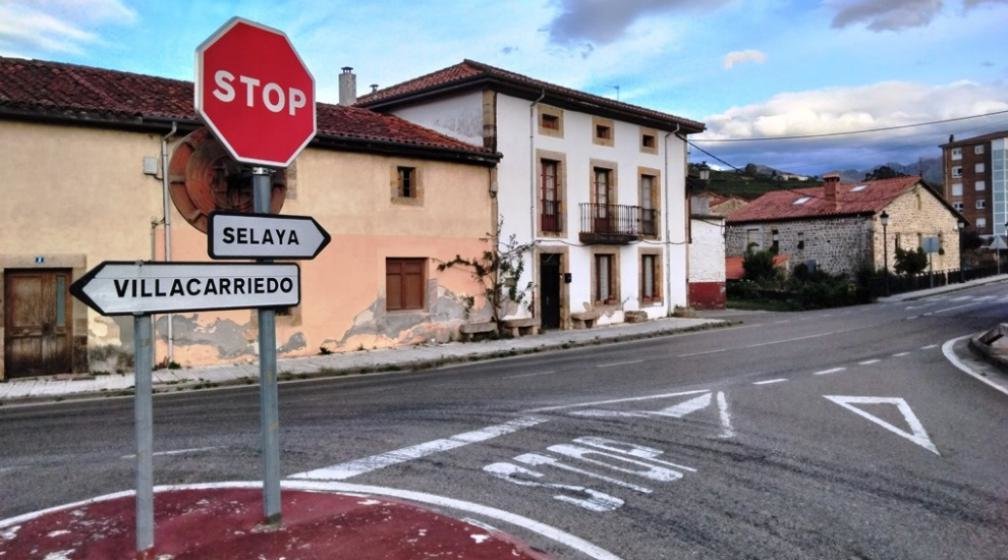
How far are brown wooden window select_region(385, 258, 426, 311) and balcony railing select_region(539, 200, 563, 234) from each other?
4561 mm

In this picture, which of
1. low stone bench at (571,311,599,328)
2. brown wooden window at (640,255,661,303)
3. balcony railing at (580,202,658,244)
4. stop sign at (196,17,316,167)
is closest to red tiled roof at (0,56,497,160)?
balcony railing at (580,202,658,244)

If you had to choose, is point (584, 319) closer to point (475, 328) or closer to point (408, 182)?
point (475, 328)

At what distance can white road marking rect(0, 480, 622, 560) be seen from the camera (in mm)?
4344

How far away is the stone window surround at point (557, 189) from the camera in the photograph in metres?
20.7

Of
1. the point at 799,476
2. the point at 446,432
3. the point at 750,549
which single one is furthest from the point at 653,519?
the point at 446,432

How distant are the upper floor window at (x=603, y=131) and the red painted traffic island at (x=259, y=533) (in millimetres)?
18904

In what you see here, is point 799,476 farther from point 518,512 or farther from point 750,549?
point 518,512

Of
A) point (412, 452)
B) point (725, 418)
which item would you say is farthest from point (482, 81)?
point (412, 452)

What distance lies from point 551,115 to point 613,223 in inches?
161

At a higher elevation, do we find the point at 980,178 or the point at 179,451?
the point at 980,178

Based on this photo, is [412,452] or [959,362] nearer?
[412,452]

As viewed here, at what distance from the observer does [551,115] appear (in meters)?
21.1

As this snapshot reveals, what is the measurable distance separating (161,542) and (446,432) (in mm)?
3399

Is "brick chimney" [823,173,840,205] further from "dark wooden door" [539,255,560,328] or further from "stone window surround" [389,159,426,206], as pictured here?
"stone window surround" [389,159,426,206]
